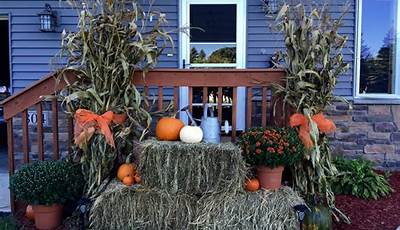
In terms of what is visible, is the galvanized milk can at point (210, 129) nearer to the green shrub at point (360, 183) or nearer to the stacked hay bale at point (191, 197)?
the stacked hay bale at point (191, 197)

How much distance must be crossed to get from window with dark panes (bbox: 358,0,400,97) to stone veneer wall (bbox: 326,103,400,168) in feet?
0.99

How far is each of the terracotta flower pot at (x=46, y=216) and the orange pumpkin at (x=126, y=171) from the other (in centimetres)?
57

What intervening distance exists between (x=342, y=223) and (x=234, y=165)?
3.75 ft

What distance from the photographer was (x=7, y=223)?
359 cm

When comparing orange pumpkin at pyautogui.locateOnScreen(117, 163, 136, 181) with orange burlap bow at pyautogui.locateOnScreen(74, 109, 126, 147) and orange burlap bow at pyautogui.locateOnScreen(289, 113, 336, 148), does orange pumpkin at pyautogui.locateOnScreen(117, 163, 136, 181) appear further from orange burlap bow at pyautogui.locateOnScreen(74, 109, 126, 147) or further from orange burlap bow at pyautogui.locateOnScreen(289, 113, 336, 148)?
orange burlap bow at pyautogui.locateOnScreen(289, 113, 336, 148)

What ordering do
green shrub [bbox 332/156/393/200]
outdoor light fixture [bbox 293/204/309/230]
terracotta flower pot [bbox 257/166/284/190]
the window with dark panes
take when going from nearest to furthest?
outdoor light fixture [bbox 293/204/309/230]
terracotta flower pot [bbox 257/166/284/190]
green shrub [bbox 332/156/393/200]
the window with dark panes

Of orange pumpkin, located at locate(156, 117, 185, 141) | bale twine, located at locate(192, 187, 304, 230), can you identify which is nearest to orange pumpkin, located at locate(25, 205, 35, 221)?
orange pumpkin, located at locate(156, 117, 185, 141)

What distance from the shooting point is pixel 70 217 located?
12.2ft

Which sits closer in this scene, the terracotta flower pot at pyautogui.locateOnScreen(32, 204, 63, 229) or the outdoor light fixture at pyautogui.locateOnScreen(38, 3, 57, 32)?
the terracotta flower pot at pyautogui.locateOnScreen(32, 204, 63, 229)

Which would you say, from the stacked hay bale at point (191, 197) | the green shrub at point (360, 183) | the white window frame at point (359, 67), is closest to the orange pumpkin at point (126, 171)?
the stacked hay bale at point (191, 197)

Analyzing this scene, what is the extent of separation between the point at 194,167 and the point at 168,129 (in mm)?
441

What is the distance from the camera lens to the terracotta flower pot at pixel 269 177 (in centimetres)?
354

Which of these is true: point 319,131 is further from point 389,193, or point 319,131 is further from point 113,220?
point 113,220

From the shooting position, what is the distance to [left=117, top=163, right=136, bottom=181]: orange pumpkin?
3.67 metres
